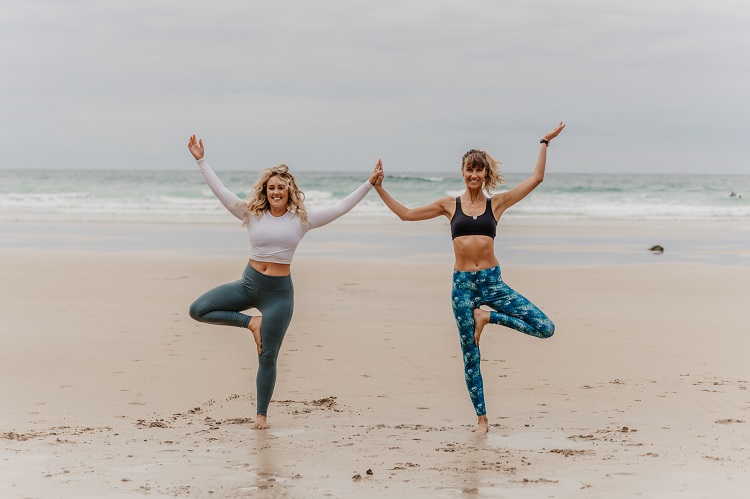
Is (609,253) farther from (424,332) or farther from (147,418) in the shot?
(147,418)

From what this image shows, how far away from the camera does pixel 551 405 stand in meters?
7.20

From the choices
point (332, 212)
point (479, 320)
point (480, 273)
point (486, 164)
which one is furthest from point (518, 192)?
point (332, 212)

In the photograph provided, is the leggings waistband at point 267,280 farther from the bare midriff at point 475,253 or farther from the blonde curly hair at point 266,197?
the bare midriff at point 475,253

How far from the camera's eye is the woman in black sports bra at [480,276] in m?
6.55

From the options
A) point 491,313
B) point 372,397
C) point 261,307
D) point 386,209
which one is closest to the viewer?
point 491,313

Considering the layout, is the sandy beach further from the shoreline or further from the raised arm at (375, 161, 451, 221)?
the shoreline

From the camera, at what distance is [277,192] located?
6.63 meters

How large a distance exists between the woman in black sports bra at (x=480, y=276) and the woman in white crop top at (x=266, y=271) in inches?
31.9

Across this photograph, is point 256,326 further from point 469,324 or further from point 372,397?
point 469,324

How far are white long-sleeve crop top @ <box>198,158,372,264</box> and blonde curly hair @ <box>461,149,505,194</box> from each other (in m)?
0.80

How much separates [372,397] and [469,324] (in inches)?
49.7

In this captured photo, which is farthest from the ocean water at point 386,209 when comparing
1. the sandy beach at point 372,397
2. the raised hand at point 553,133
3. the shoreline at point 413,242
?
the raised hand at point 553,133

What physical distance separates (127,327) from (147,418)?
382 centimetres

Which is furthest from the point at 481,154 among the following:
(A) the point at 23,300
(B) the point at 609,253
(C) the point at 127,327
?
(B) the point at 609,253
